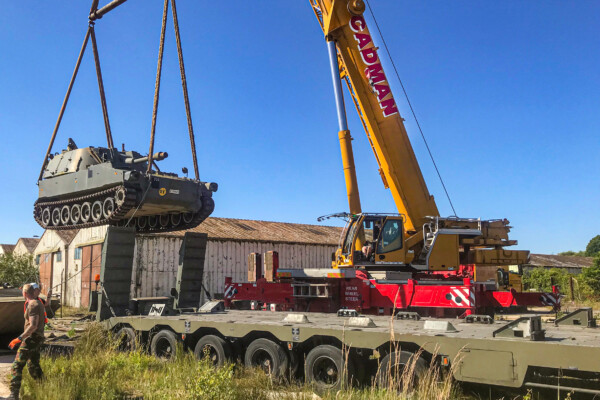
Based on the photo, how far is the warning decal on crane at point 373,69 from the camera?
40.9 feet

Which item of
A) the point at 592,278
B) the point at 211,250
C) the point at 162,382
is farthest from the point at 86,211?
the point at 592,278

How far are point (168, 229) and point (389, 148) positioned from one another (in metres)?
7.86

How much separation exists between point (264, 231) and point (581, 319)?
22.0 m

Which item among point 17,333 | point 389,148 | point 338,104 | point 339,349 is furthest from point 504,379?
point 17,333

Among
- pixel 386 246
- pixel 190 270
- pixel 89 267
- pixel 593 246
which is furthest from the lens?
pixel 593 246

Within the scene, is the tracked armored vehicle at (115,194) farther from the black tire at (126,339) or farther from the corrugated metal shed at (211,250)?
the black tire at (126,339)

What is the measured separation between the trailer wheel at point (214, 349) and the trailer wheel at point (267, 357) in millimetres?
383

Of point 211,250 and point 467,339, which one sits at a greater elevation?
point 211,250

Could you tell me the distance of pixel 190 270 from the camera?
12023mm

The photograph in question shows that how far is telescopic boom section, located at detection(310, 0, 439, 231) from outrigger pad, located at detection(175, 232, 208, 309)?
4.65 metres

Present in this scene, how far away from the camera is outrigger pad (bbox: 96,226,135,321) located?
10789 millimetres

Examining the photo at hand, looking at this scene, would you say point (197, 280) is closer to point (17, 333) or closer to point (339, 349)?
point (17, 333)

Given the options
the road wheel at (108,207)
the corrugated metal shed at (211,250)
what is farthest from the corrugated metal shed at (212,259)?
the road wheel at (108,207)

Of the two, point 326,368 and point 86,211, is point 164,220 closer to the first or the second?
point 86,211
